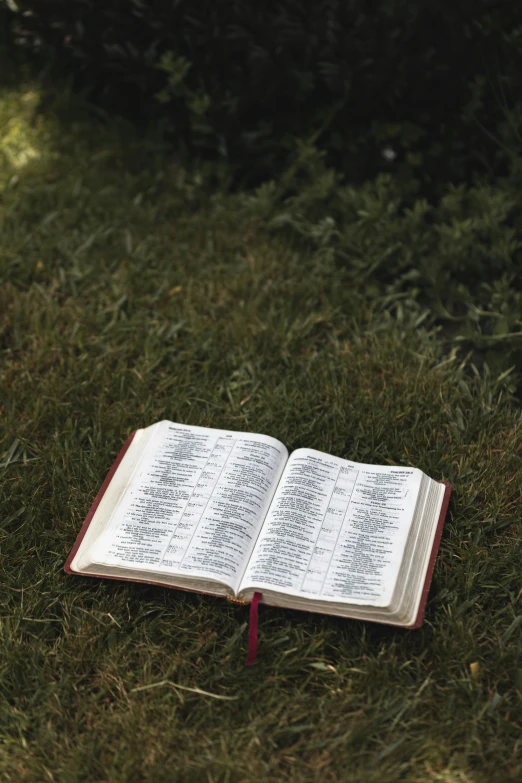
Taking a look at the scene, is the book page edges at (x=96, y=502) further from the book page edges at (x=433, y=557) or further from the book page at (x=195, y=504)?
the book page edges at (x=433, y=557)

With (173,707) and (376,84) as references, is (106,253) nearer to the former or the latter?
(376,84)

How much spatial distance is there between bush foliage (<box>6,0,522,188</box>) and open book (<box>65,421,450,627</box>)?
56.1 inches

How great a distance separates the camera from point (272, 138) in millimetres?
3311

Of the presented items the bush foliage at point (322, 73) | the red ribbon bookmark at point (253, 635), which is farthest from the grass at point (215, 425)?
the bush foliage at point (322, 73)

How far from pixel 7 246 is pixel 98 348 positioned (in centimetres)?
69

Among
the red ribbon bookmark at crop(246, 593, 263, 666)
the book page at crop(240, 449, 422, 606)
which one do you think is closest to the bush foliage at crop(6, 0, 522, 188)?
the book page at crop(240, 449, 422, 606)

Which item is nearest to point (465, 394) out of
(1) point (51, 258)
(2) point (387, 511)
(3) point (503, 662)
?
(2) point (387, 511)

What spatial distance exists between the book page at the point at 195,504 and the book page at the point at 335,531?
0.05 m

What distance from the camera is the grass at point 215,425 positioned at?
166 centimetres

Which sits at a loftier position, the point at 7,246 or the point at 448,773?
the point at 7,246

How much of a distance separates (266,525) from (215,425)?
47cm

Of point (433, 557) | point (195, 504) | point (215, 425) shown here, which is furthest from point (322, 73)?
point (433, 557)

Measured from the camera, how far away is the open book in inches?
72.4

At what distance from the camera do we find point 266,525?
1979 mm
